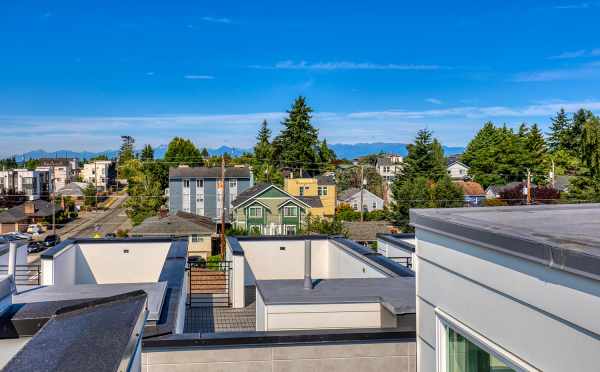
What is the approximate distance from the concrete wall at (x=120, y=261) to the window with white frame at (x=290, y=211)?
76.7 ft

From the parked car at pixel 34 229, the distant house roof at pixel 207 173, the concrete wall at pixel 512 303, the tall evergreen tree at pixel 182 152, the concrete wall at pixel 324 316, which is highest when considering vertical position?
the tall evergreen tree at pixel 182 152

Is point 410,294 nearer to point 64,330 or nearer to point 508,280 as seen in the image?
point 508,280

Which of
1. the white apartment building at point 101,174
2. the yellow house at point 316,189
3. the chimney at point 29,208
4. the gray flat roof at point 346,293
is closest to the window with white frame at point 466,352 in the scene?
the gray flat roof at point 346,293

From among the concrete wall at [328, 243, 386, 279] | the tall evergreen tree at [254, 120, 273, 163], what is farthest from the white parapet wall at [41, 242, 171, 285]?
the tall evergreen tree at [254, 120, 273, 163]

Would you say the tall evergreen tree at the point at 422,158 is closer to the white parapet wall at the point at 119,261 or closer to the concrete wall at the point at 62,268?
the white parapet wall at the point at 119,261

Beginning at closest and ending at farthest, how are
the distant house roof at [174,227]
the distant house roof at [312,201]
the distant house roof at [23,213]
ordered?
1. the distant house roof at [174,227]
2. the distant house roof at [312,201]
3. the distant house roof at [23,213]

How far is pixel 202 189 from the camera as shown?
141 ft

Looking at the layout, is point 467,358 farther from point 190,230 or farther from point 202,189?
point 202,189

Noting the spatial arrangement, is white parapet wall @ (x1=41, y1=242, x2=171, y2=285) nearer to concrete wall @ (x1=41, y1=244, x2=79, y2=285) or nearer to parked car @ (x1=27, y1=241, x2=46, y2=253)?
concrete wall @ (x1=41, y1=244, x2=79, y2=285)

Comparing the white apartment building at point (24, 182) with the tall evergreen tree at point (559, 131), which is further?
the tall evergreen tree at point (559, 131)

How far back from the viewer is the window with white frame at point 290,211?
34.9 meters

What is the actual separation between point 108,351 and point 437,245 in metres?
2.07

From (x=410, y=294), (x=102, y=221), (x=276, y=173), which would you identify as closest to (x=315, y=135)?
(x=276, y=173)

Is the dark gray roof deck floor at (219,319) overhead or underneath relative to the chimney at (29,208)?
underneath
